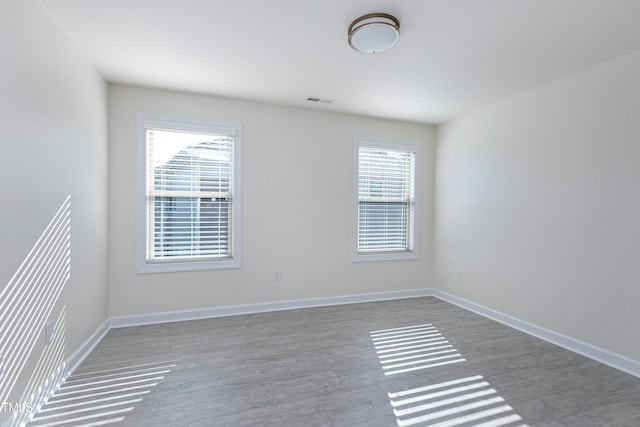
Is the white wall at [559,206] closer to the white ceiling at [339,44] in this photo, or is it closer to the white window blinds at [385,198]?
the white ceiling at [339,44]

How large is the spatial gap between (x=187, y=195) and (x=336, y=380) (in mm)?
2475

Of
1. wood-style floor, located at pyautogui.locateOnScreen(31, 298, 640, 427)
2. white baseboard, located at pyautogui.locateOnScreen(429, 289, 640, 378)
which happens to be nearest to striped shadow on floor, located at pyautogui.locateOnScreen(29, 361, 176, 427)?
wood-style floor, located at pyautogui.locateOnScreen(31, 298, 640, 427)

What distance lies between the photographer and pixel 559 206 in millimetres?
2943

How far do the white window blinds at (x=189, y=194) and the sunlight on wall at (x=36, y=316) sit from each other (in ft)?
3.62

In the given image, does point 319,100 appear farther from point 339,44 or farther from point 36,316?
point 36,316

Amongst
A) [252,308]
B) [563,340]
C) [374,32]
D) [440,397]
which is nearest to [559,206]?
[563,340]

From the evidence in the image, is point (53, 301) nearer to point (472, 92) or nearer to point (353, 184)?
point (353, 184)

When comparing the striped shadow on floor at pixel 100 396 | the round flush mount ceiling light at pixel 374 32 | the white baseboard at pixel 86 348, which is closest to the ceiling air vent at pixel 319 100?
the round flush mount ceiling light at pixel 374 32

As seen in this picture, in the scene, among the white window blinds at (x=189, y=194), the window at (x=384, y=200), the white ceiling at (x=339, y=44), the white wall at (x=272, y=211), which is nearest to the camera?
the white ceiling at (x=339, y=44)

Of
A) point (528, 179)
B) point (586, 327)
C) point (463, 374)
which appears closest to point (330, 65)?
point (528, 179)

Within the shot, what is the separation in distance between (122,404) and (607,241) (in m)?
3.83

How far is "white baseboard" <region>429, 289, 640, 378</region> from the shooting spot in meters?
2.43

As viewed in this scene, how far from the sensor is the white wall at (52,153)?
1.65 metres

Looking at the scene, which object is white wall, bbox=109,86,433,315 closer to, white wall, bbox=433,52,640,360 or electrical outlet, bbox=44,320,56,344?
white wall, bbox=433,52,640,360
